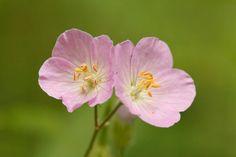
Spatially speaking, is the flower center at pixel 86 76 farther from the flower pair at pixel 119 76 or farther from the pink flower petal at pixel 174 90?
the pink flower petal at pixel 174 90

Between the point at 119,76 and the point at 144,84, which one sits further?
the point at 144,84

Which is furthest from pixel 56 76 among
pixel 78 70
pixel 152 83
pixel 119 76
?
pixel 152 83

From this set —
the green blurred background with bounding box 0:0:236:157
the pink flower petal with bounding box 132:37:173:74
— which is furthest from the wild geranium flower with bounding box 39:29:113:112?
the green blurred background with bounding box 0:0:236:157

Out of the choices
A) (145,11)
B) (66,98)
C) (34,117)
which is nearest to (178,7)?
(145,11)

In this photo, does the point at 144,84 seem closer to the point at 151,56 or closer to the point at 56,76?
the point at 151,56

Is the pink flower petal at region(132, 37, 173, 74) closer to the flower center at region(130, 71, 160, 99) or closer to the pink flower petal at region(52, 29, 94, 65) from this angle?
the flower center at region(130, 71, 160, 99)

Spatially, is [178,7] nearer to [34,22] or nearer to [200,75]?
[200,75]
